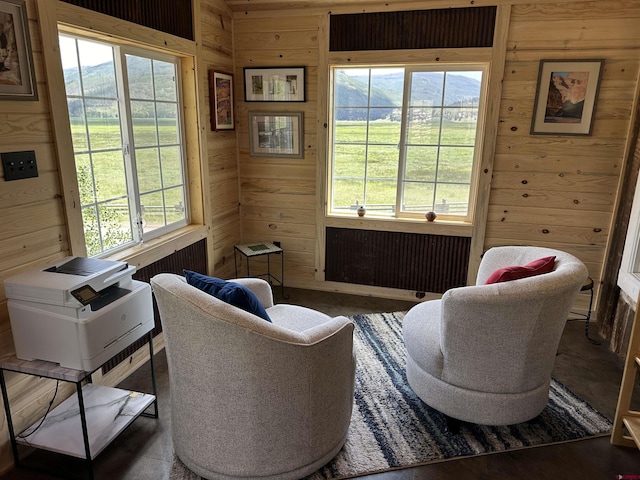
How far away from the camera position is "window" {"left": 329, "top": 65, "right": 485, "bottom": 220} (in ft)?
11.3

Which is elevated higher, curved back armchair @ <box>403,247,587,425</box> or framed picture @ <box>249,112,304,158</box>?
framed picture @ <box>249,112,304,158</box>

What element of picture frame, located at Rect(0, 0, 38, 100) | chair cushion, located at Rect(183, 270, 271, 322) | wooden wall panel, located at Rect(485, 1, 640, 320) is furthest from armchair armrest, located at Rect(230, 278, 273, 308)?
wooden wall panel, located at Rect(485, 1, 640, 320)

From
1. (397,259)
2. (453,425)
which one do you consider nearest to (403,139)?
(397,259)

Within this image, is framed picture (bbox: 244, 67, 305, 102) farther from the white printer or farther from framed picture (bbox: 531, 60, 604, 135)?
the white printer

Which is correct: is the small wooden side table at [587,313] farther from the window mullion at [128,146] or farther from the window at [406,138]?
the window mullion at [128,146]

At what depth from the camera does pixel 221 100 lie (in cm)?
355

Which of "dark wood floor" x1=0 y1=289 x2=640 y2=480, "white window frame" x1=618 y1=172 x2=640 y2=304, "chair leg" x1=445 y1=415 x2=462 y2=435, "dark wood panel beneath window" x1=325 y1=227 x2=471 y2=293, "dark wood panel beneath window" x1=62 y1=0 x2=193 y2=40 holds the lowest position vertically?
"dark wood floor" x1=0 y1=289 x2=640 y2=480

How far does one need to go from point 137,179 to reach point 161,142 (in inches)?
15.0

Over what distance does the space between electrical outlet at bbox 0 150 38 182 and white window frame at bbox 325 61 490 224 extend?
2309 mm

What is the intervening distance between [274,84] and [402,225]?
1647mm

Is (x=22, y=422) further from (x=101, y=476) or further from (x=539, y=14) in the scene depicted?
(x=539, y=14)

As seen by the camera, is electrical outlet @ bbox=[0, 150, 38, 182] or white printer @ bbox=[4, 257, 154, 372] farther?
electrical outlet @ bbox=[0, 150, 38, 182]

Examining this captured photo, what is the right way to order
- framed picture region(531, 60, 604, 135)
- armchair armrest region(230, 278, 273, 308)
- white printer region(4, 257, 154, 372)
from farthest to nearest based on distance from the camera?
framed picture region(531, 60, 604, 135) < armchair armrest region(230, 278, 273, 308) < white printer region(4, 257, 154, 372)

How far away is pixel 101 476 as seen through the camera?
1910 millimetres
